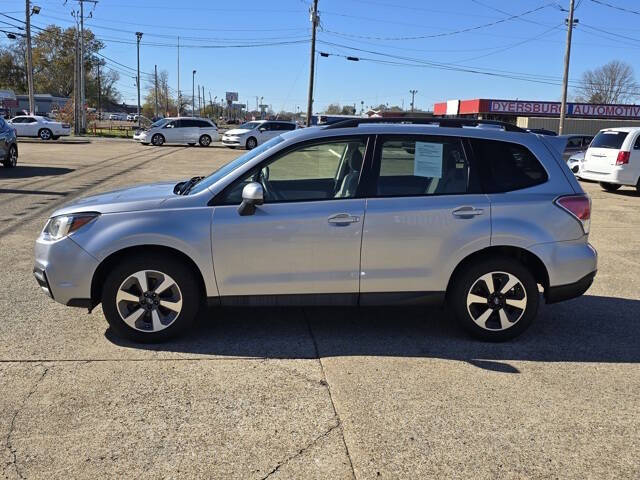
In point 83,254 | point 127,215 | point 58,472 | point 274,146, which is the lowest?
point 58,472

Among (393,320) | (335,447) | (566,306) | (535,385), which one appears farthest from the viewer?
(566,306)

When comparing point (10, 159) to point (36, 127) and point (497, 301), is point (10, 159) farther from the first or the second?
point (36, 127)

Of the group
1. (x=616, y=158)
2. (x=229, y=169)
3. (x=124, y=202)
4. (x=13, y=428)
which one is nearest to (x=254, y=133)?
(x=616, y=158)

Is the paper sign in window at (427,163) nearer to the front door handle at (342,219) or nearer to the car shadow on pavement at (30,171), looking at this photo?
the front door handle at (342,219)

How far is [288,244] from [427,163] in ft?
4.29

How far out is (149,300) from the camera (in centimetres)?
449

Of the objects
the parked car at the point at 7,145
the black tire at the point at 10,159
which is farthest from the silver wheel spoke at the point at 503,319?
the black tire at the point at 10,159

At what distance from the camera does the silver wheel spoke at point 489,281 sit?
466cm

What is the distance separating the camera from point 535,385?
4.02m

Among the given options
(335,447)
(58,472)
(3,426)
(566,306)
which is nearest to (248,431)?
(335,447)

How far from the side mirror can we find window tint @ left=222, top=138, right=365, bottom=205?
112mm

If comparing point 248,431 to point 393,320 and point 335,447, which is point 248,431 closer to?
point 335,447

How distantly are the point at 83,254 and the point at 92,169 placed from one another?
15.5 meters

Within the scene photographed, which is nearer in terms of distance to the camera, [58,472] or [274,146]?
[58,472]
